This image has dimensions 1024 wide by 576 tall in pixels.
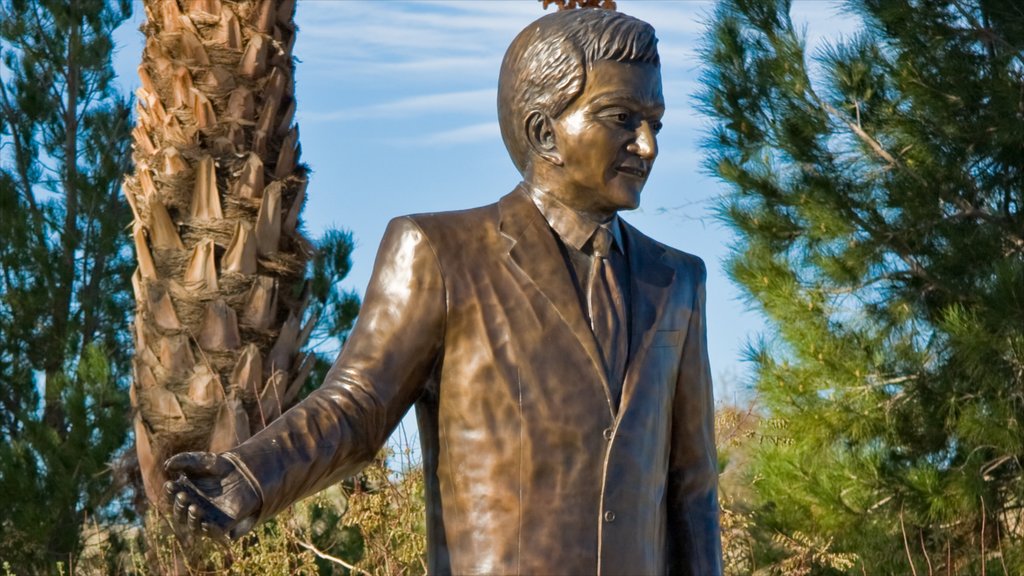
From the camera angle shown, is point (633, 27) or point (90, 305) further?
point (90, 305)

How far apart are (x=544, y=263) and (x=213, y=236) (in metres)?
4.63

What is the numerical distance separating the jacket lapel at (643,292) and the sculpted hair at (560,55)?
30 cm

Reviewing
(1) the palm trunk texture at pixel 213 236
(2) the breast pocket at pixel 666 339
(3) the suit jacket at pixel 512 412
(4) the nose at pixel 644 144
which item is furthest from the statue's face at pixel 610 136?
(1) the palm trunk texture at pixel 213 236

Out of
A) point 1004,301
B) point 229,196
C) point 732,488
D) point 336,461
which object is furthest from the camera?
point 732,488

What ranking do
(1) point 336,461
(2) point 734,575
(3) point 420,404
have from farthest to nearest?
(2) point 734,575, (3) point 420,404, (1) point 336,461

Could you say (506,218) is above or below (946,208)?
below

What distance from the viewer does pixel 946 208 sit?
32.1ft

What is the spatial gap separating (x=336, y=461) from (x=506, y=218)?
60 cm

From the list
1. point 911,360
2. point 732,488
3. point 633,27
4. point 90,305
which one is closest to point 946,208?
point 911,360

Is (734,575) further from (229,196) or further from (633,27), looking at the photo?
(633,27)

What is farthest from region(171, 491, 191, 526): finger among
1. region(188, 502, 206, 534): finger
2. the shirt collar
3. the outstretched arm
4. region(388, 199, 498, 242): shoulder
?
the shirt collar

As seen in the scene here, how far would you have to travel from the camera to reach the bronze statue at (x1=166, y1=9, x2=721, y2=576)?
3.04 m

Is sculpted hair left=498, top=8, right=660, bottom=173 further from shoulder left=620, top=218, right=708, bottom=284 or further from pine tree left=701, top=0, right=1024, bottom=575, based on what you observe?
pine tree left=701, top=0, right=1024, bottom=575

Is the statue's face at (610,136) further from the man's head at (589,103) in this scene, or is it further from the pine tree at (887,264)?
the pine tree at (887,264)
